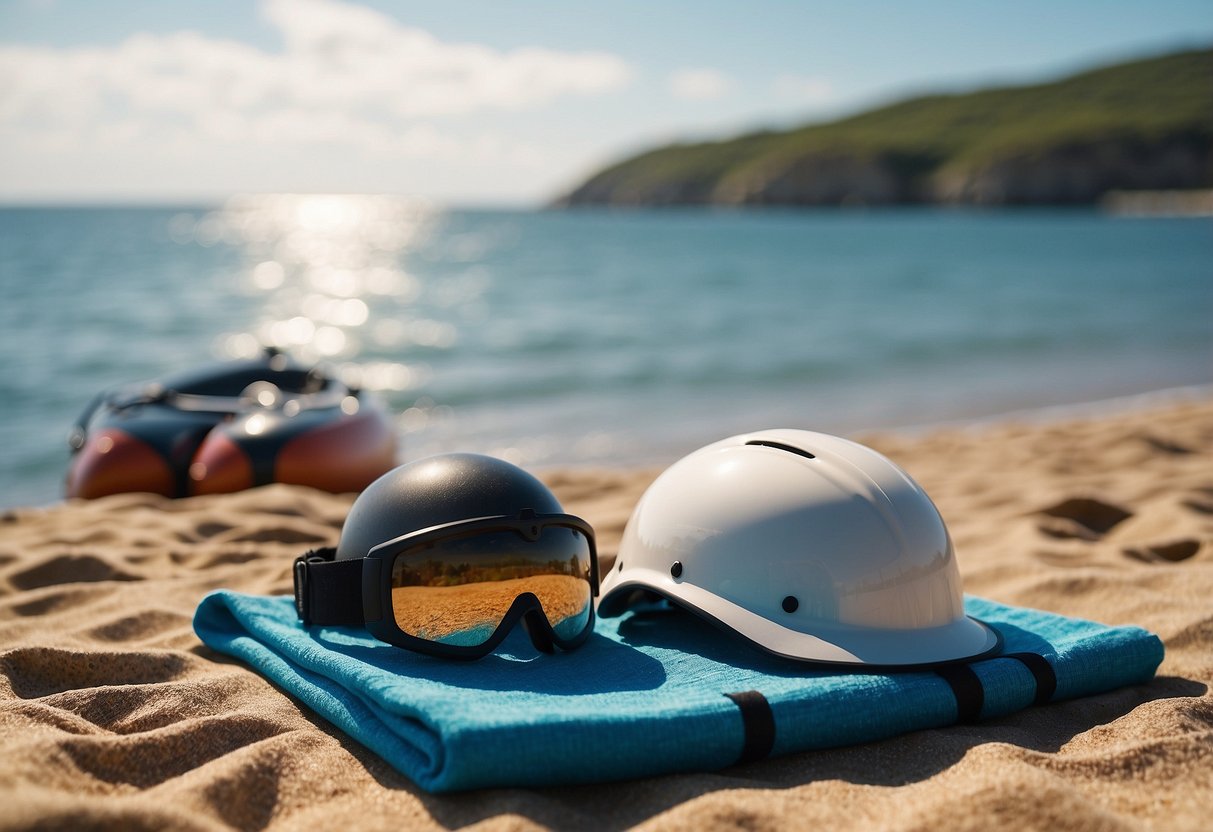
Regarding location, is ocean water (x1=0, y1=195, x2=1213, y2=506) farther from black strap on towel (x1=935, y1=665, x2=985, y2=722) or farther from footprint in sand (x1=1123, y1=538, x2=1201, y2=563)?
black strap on towel (x1=935, y1=665, x2=985, y2=722)

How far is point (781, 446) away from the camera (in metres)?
3.24

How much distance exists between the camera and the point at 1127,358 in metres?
15.2

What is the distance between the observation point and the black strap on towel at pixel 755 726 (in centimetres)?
247

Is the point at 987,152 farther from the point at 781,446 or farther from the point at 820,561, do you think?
the point at 820,561

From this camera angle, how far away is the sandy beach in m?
2.21

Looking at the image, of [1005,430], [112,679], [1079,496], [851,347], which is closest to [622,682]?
[112,679]

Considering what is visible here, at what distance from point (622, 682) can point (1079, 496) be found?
356cm

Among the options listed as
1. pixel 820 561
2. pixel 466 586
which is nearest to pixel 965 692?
pixel 820 561

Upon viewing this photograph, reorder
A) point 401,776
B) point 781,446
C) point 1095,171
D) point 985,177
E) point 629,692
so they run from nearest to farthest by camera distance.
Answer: point 401,776, point 629,692, point 781,446, point 1095,171, point 985,177

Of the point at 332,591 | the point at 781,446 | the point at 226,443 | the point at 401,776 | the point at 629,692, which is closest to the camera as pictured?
the point at 401,776

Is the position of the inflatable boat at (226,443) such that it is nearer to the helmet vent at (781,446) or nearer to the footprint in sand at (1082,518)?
the helmet vent at (781,446)

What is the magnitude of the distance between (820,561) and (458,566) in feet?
3.24

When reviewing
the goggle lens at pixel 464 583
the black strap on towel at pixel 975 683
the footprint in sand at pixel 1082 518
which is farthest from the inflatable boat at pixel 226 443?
the black strap on towel at pixel 975 683

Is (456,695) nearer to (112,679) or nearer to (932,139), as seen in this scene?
(112,679)
